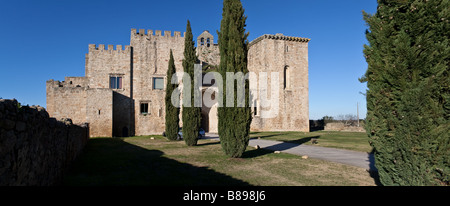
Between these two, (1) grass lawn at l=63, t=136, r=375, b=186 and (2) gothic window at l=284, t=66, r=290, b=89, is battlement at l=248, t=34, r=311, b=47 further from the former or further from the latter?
(1) grass lawn at l=63, t=136, r=375, b=186

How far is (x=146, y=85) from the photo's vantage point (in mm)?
26875

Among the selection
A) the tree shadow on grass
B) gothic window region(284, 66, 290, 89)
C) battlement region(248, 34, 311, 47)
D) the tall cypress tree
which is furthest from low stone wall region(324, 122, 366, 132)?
the tree shadow on grass

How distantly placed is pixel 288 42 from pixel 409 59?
2898cm

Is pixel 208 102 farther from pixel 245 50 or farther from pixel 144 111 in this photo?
pixel 245 50

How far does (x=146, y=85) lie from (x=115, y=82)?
3.00 metres

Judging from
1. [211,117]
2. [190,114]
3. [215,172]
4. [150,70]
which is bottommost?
[215,172]

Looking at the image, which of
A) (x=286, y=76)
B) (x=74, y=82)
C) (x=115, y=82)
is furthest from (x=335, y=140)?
(x=74, y=82)

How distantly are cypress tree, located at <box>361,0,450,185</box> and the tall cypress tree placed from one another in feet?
19.6

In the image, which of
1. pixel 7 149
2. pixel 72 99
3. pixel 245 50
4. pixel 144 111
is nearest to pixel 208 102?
pixel 144 111

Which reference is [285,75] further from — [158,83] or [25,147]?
[25,147]

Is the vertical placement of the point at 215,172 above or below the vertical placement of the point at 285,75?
below

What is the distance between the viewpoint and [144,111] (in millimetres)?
26844

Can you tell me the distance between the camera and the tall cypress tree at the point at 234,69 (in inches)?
422

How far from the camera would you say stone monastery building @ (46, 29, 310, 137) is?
23.7 metres
